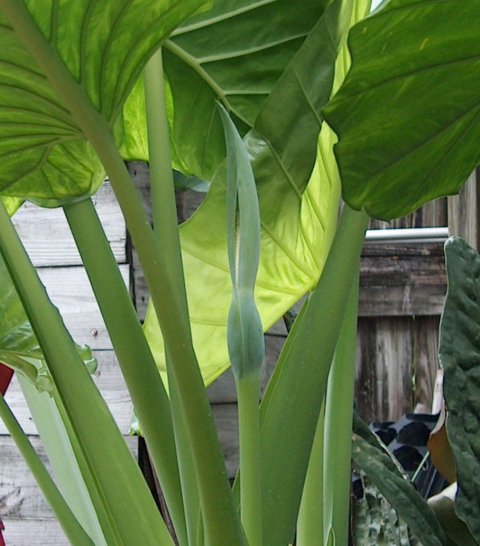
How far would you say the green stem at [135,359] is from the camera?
0.40 m

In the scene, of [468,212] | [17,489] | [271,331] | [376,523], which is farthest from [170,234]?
[17,489]

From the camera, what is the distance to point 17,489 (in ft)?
5.13

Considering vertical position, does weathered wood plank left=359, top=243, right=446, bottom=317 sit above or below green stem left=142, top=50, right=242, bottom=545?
below

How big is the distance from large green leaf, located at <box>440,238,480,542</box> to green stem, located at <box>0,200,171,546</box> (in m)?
0.19

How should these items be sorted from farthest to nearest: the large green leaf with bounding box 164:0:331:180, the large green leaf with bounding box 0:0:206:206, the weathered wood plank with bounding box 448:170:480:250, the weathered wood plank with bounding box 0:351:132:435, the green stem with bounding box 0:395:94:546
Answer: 1. the weathered wood plank with bounding box 0:351:132:435
2. the weathered wood plank with bounding box 448:170:480:250
3. the large green leaf with bounding box 164:0:331:180
4. the green stem with bounding box 0:395:94:546
5. the large green leaf with bounding box 0:0:206:206

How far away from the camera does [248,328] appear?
1.10ft

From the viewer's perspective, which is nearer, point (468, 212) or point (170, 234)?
point (170, 234)

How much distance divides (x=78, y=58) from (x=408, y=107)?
0.14 meters

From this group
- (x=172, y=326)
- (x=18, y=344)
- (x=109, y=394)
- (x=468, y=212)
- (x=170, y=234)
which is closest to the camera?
(x=172, y=326)

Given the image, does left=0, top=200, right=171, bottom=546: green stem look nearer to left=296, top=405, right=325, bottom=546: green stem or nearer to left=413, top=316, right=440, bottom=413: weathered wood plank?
left=296, top=405, right=325, bottom=546: green stem

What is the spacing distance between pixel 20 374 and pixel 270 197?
21cm

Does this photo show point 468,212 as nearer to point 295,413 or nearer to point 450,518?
point 450,518

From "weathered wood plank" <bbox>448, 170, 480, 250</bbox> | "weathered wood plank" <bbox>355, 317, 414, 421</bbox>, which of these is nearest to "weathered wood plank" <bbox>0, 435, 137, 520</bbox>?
"weathered wood plank" <bbox>355, 317, 414, 421</bbox>

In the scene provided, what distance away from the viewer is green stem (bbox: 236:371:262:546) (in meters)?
0.34
